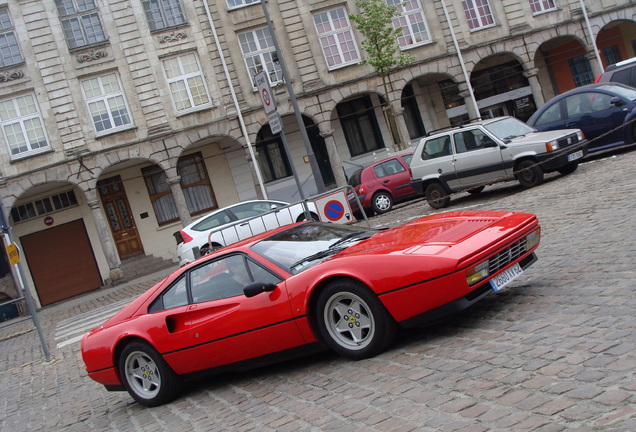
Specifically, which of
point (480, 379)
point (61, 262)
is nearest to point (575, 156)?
point (480, 379)

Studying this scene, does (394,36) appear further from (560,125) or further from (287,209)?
(287,209)

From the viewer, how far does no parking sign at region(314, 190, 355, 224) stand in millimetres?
11445

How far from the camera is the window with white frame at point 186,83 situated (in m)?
28.5

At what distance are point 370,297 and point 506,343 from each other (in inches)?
44.3

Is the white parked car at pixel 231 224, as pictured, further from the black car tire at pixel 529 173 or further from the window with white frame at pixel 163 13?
the window with white frame at pixel 163 13

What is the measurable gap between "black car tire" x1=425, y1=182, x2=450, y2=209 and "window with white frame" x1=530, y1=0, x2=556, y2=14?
19.4 m

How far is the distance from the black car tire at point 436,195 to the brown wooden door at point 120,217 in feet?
55.5

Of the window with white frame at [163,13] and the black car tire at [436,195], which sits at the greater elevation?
the window with white frame at [163,13]

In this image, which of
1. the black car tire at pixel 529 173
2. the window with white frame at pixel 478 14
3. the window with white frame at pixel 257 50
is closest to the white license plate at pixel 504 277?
the black car tire at pixel 529 173

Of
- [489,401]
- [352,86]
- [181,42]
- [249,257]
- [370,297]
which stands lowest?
[489,401]

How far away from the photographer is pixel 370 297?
557 cm

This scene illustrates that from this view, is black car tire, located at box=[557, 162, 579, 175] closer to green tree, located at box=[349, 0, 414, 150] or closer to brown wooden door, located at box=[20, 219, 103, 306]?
green tree, located at box=[349, 0, 414, 150]

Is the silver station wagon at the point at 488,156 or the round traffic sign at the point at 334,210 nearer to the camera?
the round traffic sign at the point at 334,210

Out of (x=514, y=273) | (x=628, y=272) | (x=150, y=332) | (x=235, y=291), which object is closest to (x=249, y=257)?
(x=235, y=291)
